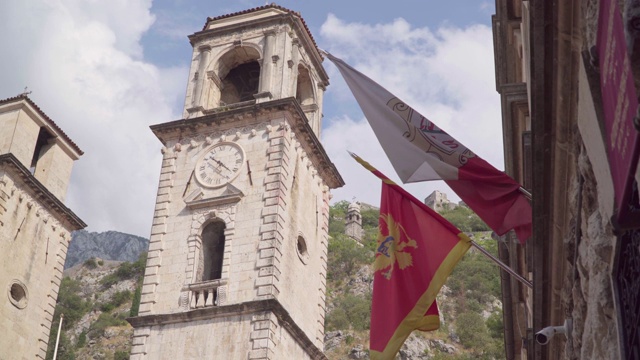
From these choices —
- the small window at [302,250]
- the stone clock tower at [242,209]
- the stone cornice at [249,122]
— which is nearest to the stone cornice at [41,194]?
the stone cornice at [249,122]

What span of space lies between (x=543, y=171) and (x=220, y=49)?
20.8 m

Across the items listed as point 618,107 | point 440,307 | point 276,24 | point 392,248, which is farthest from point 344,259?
point 618,107

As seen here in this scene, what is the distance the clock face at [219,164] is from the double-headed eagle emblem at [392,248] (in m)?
14.2

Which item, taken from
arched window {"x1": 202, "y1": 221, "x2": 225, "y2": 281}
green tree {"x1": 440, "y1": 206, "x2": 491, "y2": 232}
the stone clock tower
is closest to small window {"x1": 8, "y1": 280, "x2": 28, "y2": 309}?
the stone clock tower

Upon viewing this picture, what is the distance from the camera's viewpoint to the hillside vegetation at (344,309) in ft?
235

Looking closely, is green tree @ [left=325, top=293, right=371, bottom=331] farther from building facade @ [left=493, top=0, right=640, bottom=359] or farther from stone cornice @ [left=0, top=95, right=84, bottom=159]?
building facade @ [left=493, top=0, right=640, bottom=359]

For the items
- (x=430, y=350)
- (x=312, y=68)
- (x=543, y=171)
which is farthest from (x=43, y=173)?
(x=430, y=350)

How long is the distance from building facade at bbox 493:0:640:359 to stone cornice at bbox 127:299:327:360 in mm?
11845

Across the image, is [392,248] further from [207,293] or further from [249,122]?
[249,122]

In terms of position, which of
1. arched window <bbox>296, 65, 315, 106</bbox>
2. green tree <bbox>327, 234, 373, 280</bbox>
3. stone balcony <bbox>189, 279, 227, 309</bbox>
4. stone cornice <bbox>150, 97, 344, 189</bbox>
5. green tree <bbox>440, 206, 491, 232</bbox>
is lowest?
stone balcony <bbox>189, 279, 227, 309</bbox>

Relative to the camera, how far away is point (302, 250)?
80.8ft

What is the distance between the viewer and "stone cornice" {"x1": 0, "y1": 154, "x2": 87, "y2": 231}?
87.4ft

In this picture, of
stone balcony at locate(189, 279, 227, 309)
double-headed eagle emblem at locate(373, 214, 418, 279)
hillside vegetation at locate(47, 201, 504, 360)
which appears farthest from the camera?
hillside vegetation at locate(47, 201, 504, 360)

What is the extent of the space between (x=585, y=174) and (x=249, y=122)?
19282mm
